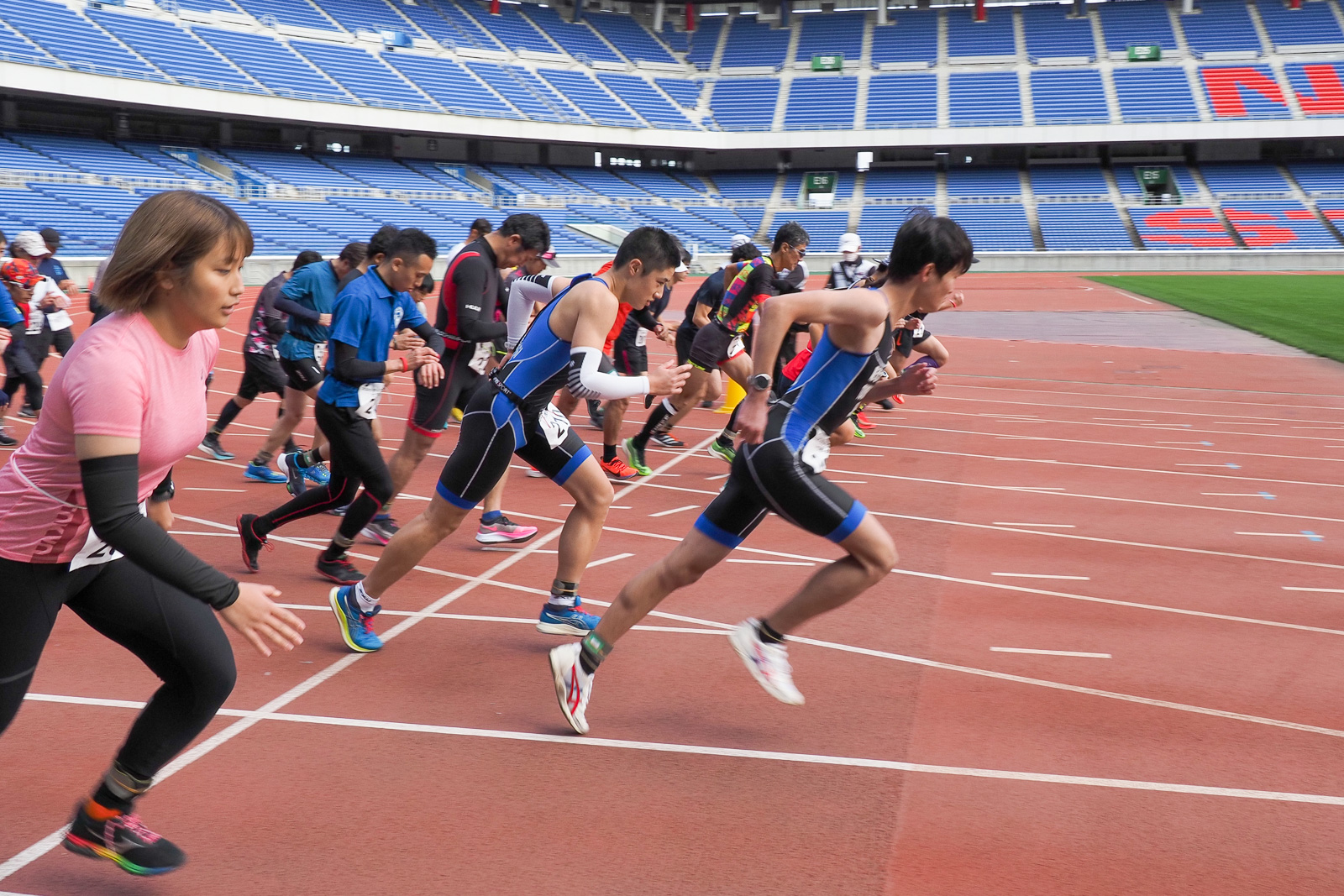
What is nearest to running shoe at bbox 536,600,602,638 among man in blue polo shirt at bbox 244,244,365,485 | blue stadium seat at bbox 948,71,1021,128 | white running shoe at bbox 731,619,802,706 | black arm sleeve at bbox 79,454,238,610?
white running shoe at bbox 731,619,802,706

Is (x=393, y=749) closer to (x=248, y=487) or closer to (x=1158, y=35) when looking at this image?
(x=248, y=487)

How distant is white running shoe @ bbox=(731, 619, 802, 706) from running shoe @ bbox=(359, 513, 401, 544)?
3640 mm

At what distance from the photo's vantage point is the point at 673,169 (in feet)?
193

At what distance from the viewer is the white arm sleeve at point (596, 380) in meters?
4.86

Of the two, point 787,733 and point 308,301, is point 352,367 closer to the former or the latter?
point 308,301

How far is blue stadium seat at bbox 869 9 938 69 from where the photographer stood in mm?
57594

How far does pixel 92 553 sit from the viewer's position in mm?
2822

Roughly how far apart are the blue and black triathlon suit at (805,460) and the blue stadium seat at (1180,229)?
47.4 metres

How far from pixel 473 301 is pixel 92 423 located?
472 cm

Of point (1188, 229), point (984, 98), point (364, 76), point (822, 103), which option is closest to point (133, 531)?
point (364, 76)

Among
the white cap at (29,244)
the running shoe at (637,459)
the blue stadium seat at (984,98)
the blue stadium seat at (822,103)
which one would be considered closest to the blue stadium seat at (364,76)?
the blue stadium seat at (822,103)

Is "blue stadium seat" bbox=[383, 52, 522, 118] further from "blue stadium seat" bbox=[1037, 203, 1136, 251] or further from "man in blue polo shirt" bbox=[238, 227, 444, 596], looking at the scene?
"man in blue polo shirt" bbox=[238, 227, 444, 596]

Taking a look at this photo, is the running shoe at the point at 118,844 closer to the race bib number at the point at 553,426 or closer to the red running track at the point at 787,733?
the red running track at the point at 787,733

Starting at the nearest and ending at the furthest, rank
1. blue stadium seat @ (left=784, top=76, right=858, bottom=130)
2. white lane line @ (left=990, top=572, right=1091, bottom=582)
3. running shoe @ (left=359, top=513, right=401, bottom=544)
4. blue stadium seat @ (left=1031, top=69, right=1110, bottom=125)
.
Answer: white lane line @ (left=990, top=572, right=1091, bottom=582) → running shoe @ (left=359, top=513, right=401, bottom=544) → blue stadium seat @ (left=1031, top=69, right=1110, bottom=125) → blue stadium seat @ (left=784, top=76, right=858, bottom=130)
